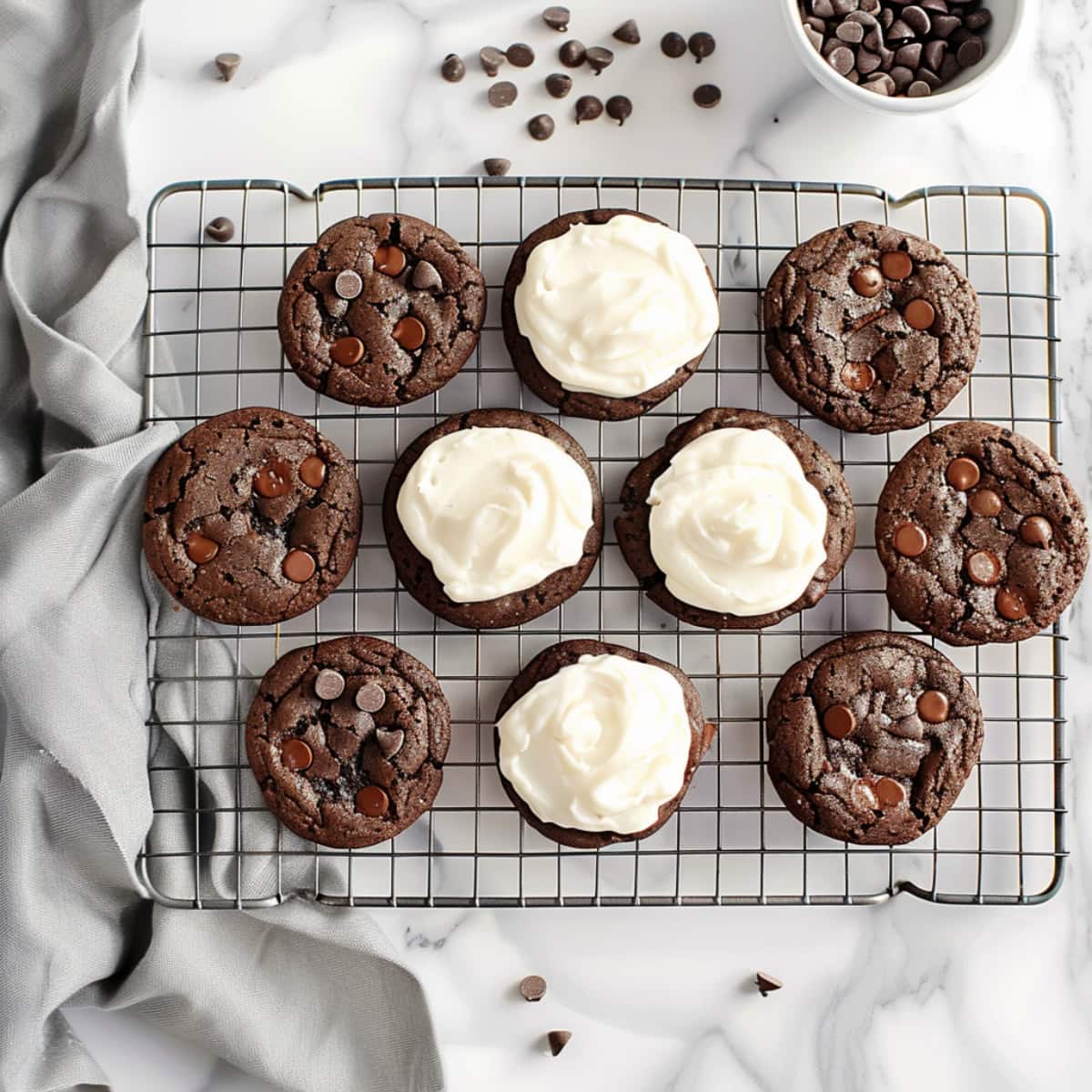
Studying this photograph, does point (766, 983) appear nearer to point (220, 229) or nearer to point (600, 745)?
point (600, 745)

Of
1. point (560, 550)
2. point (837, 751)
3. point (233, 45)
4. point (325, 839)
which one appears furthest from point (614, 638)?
point (233, 45)

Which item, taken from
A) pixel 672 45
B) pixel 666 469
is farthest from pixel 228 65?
pixel 666 469

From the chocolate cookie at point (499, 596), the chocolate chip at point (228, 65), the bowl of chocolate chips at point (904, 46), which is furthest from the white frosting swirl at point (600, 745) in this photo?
the chocolate chip at point (228, 65)

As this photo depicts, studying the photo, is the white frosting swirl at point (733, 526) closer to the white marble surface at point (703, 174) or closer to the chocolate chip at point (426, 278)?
the chocolate chip at point (426, 278)

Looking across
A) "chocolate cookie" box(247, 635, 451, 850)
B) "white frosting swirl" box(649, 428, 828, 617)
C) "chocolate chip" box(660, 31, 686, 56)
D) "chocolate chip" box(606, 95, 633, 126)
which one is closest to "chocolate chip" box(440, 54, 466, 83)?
"chocolate chip" box(606, 95, 633, 126)

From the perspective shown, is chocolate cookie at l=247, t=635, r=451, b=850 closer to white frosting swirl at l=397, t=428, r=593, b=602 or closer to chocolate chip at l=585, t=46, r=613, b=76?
white frosting swirl at l=397, t=428, r=593, b=602

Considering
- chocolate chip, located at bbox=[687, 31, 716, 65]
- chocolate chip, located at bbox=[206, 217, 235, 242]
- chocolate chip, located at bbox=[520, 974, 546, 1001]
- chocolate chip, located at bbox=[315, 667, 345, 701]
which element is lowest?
chocolate chip, located at bbox=[520, 974, 546, 1001]
